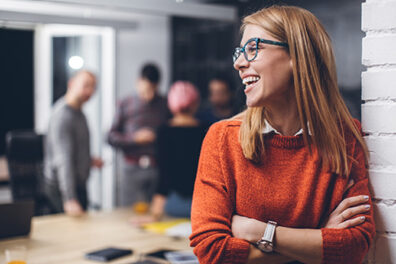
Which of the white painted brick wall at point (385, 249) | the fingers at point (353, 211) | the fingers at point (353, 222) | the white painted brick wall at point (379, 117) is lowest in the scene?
the white painted brick wall at point (385, 249)

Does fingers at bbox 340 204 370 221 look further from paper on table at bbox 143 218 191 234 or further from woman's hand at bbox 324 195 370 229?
paper on table at bbox 143 218 191 234

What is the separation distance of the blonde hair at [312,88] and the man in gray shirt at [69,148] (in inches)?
82.0

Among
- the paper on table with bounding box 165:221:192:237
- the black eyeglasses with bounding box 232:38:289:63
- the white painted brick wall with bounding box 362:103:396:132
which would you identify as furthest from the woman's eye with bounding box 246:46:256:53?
the paper on table with bounding box 165:221:192:237

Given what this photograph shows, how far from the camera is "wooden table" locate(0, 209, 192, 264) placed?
2049 mm

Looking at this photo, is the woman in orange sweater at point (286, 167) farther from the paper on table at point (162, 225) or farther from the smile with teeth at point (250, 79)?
the paper on table at point (162, 225)

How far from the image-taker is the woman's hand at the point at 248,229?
52.4 inches

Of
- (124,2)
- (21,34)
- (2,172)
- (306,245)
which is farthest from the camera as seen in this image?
(21,34)

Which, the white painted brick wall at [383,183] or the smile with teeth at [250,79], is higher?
the smile with teeth at [250,79]

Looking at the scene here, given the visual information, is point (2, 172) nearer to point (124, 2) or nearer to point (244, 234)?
point (124, 2)

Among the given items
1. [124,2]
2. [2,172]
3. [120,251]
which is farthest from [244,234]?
[2,172]

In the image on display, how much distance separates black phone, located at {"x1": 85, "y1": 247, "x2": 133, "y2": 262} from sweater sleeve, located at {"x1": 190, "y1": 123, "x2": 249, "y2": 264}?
0.74 meters

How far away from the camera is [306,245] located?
4.26 feet

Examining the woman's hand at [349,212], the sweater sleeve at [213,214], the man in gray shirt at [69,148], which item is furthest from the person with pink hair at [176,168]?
the woman's hand at [349,212]

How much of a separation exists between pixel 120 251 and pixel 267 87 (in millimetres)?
1082
